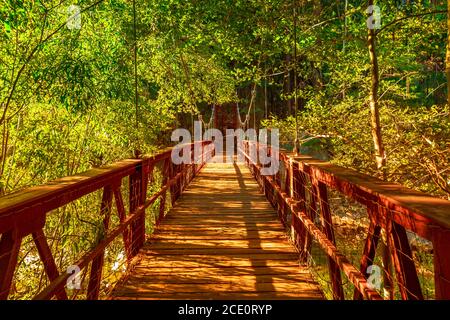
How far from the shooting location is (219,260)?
4098mm

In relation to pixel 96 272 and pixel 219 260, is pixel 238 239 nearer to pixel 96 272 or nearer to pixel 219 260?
Answer: pixel 219 260

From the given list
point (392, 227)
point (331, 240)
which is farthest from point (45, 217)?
point (331, 240)

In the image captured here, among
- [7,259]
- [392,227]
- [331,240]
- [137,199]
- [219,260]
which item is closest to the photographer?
[7,259]

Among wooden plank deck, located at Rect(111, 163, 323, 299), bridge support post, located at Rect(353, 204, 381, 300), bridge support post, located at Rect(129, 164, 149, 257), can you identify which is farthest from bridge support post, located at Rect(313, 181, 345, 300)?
bridge support post, located at Rect(129, 164, 149, 257)

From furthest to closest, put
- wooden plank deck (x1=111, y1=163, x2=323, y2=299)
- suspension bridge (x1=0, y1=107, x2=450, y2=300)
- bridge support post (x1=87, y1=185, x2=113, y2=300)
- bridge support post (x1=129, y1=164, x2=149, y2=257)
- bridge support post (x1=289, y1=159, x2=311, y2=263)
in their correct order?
bridge support post (x1=129, y1=164, x2=149, y2=257), bridge support post (x1=289, y1=159, x2=311, y2=263), wooden plank deck (x1=111, y1=163, x2=323, y2=299), bridge support post (x1=87, y1=185, x2=113, y2=300), suspension bridge (x1=0, y1=107, x2=450, y2=300)

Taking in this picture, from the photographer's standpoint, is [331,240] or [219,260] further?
[219,260]

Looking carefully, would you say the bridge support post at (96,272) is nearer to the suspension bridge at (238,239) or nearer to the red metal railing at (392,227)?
the suspension bridge at (238,239)

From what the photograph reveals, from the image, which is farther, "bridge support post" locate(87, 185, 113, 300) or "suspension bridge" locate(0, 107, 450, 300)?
"bridge support post" locate(87, 185, 113, 300)

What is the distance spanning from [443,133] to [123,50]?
6.15 meters

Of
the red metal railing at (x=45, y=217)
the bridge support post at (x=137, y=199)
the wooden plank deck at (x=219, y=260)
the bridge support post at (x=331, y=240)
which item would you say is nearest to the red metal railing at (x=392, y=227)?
the bridge support post at (x=331, y=240)

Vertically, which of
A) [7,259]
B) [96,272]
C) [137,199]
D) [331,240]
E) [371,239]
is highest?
[7,259]

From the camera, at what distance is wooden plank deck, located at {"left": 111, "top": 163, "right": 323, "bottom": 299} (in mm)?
3303

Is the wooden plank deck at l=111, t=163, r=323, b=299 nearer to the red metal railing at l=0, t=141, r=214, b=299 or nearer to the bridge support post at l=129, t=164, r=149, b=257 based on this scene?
the bridge support post at l=129, t=164, r=149, b=257

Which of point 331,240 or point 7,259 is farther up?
point 7,259
